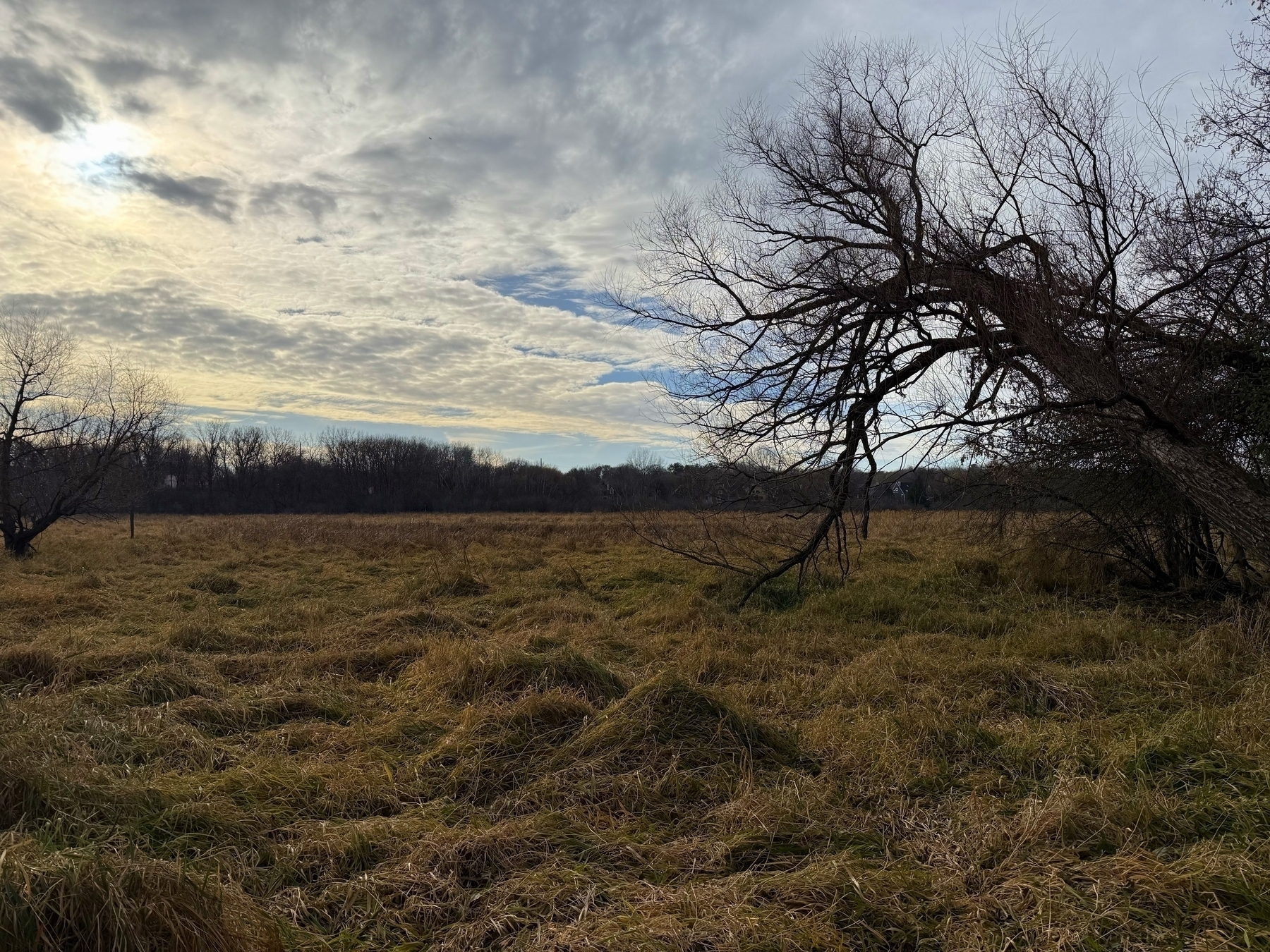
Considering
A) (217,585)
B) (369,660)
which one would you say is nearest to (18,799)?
(369,660)

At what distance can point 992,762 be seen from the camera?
12.9ft

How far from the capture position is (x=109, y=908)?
1.94m

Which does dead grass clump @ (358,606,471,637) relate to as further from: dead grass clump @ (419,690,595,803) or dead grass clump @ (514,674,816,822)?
dead grass clump @ (514,674,816,822)

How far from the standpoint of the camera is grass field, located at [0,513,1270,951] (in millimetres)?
2404

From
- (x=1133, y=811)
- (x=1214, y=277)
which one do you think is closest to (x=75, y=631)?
(x=1133, y=811)

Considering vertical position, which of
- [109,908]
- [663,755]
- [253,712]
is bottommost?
[253,712]

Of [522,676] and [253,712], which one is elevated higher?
[522,676]

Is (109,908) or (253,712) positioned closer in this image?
(109,908)

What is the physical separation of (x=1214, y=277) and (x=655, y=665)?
675 cm

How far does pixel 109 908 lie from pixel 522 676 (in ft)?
11.5

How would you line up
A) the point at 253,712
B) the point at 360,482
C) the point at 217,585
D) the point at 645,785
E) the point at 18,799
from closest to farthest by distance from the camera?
the point at 18,799 < the point at 645,785 < the point at 253,712 < the point at 217,585 < the point at 360,482

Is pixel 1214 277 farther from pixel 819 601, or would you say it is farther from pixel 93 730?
pixel 93 730

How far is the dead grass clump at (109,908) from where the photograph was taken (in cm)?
189

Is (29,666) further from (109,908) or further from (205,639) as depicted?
(109,908)
